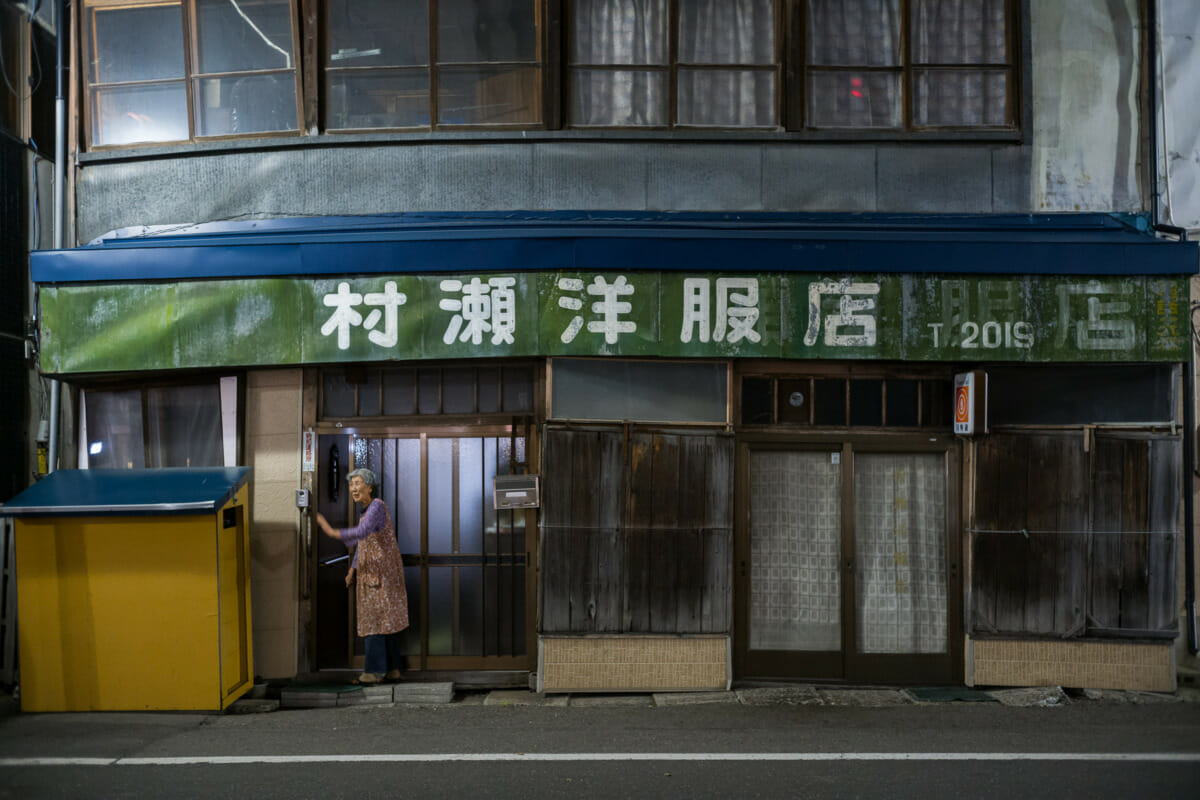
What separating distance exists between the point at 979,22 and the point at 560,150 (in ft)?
14.6

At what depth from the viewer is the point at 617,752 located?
247 inches

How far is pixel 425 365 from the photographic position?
847 centimetres

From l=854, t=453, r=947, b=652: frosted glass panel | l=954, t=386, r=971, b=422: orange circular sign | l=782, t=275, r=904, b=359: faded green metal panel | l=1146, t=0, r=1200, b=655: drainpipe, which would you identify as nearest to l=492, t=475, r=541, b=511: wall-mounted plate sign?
l=782, t=275, r=904, b=359: faded green metal panel

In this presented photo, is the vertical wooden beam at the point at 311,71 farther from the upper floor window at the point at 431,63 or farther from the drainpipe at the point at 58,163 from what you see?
the drainpipe at the point at 58,163

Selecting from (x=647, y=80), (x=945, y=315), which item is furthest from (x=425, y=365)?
(x=945, y=315)

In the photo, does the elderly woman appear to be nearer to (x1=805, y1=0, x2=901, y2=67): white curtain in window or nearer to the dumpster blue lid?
the dumpster blue lid

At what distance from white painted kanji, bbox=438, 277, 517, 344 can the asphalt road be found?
3.27 meters

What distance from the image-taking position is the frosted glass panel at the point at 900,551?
8250mm

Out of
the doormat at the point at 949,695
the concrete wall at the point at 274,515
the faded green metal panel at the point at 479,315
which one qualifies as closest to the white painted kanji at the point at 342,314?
the faded green metal panel at the point at 479,315

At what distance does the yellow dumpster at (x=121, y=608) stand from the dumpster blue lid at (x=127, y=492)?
0.02m

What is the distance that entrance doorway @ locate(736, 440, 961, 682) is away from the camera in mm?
8219

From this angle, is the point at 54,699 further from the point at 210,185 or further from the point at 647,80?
the point at 647,80

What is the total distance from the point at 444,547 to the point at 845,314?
4312 millimetres

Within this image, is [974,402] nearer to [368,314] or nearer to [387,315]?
[387,315]
